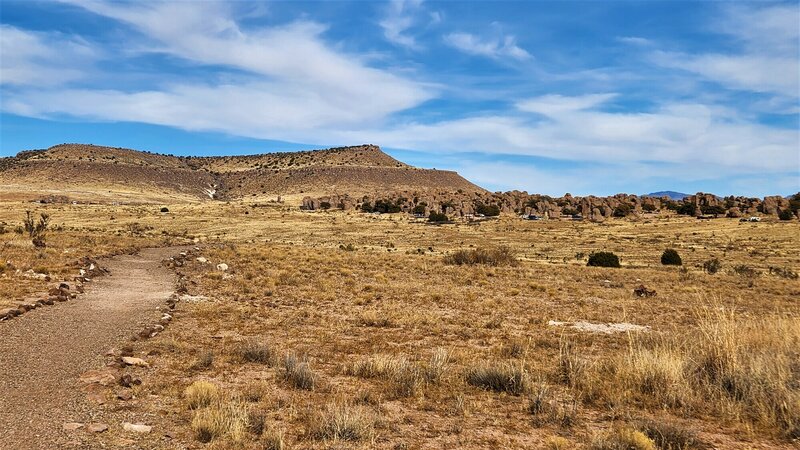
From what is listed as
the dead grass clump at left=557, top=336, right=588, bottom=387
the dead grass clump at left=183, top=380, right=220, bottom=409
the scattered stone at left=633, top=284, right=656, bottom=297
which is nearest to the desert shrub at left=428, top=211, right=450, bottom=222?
the scattered stone at left=633, top=284, right=656, bottom=297

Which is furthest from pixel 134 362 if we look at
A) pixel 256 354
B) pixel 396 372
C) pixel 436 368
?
pixel 436 368

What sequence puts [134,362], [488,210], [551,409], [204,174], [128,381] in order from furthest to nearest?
[204,174] → [488,210] → [134,362] → [128,381] → [551,409]

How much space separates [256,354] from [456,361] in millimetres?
4075


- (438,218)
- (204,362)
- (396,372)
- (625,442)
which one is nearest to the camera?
(625,442)

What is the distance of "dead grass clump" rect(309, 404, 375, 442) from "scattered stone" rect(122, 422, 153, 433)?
2096mm

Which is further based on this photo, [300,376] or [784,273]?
[784,273]

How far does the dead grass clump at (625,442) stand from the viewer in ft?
19.6

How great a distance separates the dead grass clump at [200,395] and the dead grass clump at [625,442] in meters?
5.29

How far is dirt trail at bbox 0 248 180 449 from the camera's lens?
6441mm

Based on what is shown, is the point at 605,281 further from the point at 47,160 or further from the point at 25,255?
the point at 47,160

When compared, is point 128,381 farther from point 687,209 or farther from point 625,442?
point 687,209

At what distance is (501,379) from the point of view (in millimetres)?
8680

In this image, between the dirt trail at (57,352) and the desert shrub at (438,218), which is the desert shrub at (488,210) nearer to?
the desert shrub at (438,218)

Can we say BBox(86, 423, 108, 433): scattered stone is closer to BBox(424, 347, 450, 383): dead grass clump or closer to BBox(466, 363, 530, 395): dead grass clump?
BBox(424, 347, 450, 383): dead grass clump
